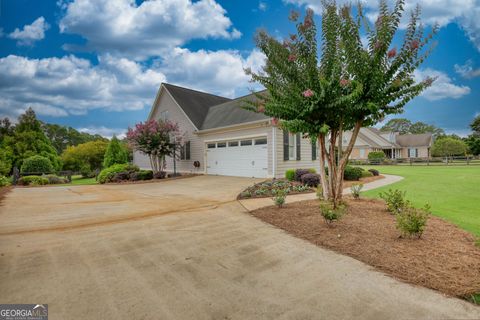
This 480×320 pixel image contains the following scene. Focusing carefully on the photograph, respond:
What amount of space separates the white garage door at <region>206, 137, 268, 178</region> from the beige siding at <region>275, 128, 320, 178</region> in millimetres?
713

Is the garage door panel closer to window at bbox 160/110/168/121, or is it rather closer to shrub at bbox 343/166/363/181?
shrub at bbox 343/166/363/181

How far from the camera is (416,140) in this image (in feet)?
143

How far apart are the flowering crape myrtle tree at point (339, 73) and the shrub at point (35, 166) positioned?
17624mm

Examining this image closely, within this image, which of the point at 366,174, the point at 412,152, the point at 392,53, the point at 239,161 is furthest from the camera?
the point at 412,152

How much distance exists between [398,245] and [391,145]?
44.0m

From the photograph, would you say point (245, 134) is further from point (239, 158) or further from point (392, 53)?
point (392, 53)

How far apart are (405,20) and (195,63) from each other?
13.0 meters

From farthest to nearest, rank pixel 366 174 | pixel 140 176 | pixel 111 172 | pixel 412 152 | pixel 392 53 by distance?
pixel 412 152 → pixel 111 172 → pixel 140 176 → pixel 366 174 → pixel 392 53

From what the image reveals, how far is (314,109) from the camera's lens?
18.3 feet

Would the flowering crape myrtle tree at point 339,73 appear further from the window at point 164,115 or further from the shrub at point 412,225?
the window at point 164,115

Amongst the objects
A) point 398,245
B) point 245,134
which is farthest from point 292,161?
point 398,245

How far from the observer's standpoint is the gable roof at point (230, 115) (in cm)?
1413

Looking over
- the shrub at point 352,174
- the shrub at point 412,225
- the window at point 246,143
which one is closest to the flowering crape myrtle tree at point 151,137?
the window at point 246,143

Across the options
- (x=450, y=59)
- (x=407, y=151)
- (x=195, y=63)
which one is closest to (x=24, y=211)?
(x=195, y=63)
